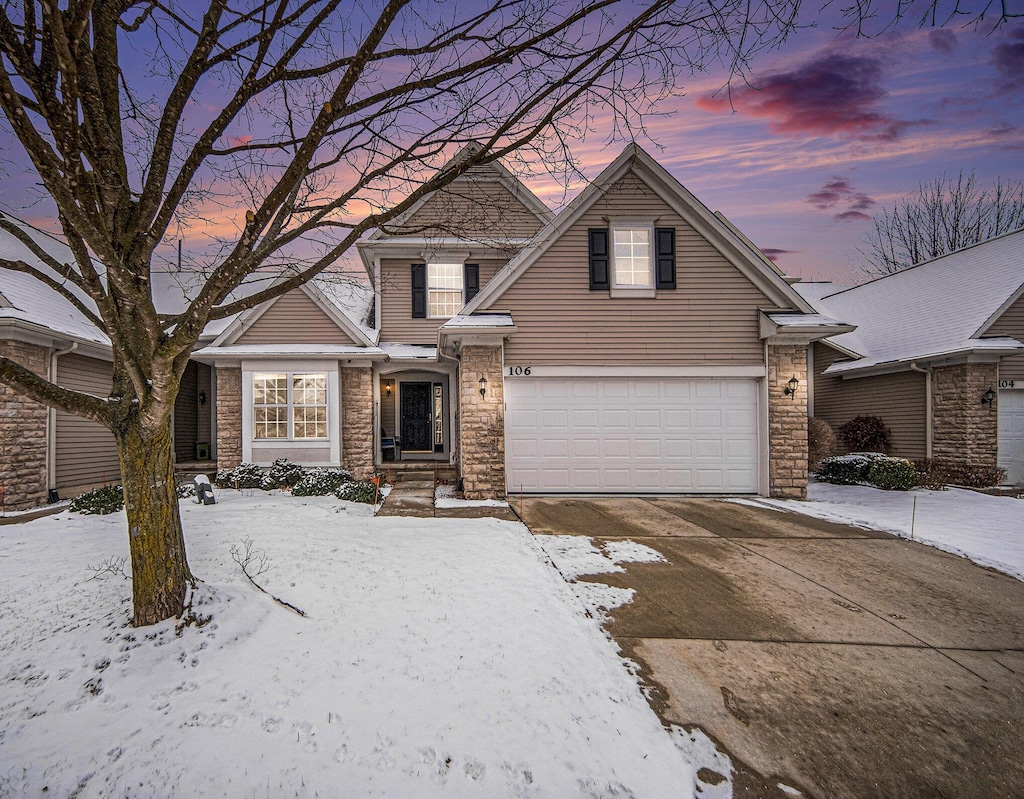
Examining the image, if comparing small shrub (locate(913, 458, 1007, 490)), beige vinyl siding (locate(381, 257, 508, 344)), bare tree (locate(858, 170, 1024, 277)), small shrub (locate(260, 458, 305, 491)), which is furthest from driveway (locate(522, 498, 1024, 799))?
bare tree (locate(858, 170, 1024, 277))

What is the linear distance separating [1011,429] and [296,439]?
17973 millimetres

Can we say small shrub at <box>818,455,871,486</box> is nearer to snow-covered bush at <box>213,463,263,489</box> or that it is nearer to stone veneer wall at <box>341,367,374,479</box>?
stone veneer wall at <box>341,367,374,479</box>

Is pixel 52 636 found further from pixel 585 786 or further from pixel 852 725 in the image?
pixel 852 725

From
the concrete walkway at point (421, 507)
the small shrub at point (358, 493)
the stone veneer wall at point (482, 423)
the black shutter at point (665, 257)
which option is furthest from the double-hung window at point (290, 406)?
the black shutter at point (665, 257)

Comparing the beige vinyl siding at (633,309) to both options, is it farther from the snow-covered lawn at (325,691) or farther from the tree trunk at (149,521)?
the tree trunk at (149,521)

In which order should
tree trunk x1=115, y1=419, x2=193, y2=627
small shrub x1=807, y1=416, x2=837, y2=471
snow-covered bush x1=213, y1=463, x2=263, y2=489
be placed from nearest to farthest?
tree trunk x1=115, y1=419, x2=193, y2=627
snow-covered bush x1=213, y1=463, x2=263, y2=489
small shrub x1=807, y1=416, x2=837, y2=471

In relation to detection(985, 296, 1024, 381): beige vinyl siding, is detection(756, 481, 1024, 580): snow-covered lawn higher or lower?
lower

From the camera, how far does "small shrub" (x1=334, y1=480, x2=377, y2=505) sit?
28.7 feet

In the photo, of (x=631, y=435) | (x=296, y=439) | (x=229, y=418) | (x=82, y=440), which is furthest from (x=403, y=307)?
(x=82, y=440)

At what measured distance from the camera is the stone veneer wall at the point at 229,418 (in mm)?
10828

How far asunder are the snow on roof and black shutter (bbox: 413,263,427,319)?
507 inches

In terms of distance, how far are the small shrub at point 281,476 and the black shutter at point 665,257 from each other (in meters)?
9.17

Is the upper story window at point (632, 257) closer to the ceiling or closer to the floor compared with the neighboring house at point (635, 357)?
closer to the ceiling

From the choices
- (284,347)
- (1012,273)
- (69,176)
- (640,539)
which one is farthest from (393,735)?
(1012,273)
